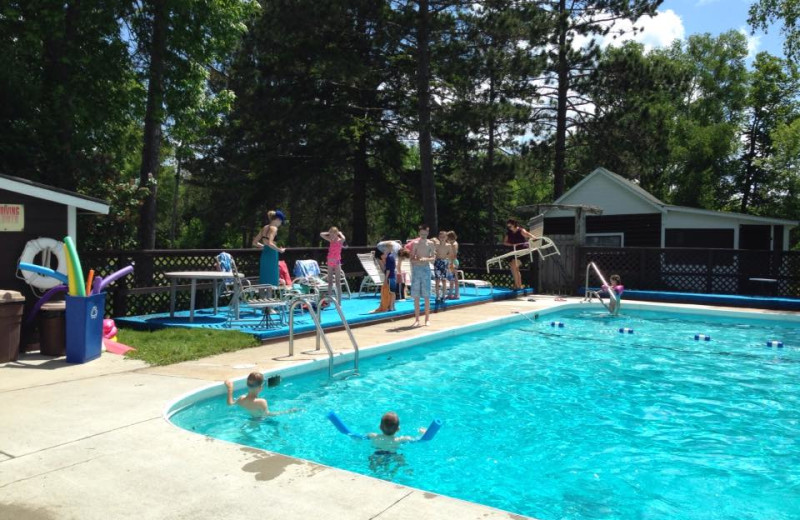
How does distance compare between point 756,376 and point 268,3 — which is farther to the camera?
point 268,3

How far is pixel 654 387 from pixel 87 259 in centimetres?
889

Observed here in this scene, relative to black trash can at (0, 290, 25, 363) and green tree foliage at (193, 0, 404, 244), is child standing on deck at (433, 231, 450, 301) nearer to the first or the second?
green tree foliage at (193, 0, 404, 244)

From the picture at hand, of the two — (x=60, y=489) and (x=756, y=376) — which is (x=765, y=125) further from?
(x=60, y=489)

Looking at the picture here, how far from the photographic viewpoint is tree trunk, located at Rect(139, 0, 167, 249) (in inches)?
523

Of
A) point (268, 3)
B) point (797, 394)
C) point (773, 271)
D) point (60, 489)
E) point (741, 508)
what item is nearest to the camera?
point (60, 489)

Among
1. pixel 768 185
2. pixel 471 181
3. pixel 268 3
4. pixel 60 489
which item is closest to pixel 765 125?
pixel 768 185

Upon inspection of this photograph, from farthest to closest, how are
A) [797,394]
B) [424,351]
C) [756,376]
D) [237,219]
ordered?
1. [237,219]
2. [424,351]
3. [756,376]
4. [797,394]

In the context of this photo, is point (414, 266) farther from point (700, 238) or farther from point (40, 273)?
point (700, 238)

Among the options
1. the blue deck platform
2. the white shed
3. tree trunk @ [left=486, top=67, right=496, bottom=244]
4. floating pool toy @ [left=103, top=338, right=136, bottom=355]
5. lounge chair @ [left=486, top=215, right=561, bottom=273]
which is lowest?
floating pool toy @ [left=103, top=338, right=136, bottom=355]

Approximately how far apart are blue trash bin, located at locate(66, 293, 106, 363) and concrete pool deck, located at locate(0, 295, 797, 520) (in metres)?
0.94

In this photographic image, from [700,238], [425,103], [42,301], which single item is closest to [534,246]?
[425,103]

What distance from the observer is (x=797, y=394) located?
285 inches

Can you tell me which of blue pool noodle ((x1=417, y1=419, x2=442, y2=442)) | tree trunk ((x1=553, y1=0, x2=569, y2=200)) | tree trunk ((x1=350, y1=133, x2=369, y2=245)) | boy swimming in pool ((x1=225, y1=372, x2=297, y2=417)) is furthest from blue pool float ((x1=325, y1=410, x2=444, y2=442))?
tree trunk ((x1=553, y1=0, x2=569, y2=200))

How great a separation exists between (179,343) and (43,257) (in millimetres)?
2009
